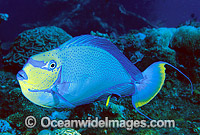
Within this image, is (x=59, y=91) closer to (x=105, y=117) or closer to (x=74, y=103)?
(x=74, y=103)

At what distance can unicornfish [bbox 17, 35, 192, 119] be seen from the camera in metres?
0.94

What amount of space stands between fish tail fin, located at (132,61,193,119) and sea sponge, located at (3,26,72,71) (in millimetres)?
3915

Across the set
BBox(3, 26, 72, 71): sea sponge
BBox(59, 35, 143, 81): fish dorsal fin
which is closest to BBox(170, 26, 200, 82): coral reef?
BBox(59, 35, 143, 81): fish dorsal fin

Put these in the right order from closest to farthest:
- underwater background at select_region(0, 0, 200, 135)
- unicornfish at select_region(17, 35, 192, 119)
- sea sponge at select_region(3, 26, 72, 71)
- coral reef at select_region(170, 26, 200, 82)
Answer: unicornfish at select_region(17, 35, 192, 119) < underwater background at select_region(0, 0, 200, 135) < coral reef at select_region(170, 26, 200, 82) < sea sponge at select_region(3, 26, 72, 71)

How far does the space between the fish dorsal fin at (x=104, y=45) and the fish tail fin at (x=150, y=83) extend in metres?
0.07

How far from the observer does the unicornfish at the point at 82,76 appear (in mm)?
937

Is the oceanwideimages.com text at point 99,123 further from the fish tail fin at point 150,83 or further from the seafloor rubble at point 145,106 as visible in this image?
the fish tail fin at point 150,83

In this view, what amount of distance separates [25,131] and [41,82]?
1950 mm

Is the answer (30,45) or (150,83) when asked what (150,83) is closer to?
(150,83)

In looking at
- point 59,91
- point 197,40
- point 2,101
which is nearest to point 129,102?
point 59,91

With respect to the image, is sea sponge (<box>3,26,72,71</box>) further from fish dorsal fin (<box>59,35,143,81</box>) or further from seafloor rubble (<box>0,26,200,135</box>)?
fish dorsal fin (<box>59,35,143,81</box>)

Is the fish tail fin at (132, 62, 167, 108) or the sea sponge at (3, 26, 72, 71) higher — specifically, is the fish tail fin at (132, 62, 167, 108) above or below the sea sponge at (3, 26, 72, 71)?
below

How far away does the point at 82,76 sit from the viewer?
1.01m

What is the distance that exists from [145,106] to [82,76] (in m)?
2.26
